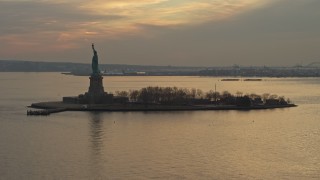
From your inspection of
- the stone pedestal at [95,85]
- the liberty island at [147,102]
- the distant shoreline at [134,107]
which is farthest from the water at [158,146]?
the stone pedestal at [95,85]

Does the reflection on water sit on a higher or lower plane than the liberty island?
lower

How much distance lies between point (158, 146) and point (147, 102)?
28.0ft

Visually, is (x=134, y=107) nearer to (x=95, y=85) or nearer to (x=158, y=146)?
(x=95, y=85)

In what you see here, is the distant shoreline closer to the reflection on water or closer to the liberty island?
the liberty island

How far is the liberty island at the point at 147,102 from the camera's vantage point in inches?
667

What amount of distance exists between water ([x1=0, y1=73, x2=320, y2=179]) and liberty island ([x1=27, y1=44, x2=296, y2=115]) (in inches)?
71.0

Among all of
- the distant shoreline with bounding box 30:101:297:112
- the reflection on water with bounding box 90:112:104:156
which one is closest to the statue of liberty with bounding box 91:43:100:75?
the distant shoreline with bounding box 30:101:297:112

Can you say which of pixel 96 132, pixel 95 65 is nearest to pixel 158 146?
pixel 96 132

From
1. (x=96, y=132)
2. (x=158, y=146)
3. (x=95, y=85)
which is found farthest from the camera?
(x=95, y=85)

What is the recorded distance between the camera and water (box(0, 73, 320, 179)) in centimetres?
761

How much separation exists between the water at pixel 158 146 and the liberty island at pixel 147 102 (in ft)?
5.92

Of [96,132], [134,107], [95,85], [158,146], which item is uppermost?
[95,85]

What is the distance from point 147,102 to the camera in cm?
1814

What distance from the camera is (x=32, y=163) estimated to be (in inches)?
320
